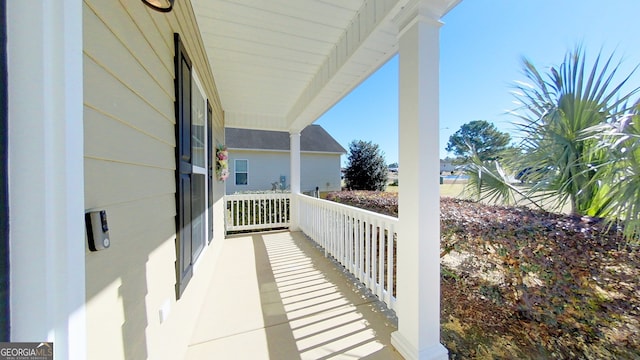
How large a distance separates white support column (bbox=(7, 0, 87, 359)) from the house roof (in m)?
10.8

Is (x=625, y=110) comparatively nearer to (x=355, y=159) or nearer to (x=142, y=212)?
(x=142, y=212)

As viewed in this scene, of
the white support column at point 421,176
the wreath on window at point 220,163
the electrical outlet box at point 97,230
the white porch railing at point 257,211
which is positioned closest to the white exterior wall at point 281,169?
the white porch railing at point 257,211

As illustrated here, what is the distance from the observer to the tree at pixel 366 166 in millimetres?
12852

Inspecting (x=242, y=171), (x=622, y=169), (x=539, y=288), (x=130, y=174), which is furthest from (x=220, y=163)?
(x=242, y=171)

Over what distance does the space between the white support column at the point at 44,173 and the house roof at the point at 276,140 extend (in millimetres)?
10781

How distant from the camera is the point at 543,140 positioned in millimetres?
2201

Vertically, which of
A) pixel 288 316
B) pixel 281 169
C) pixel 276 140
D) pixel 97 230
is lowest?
pixel 288 316

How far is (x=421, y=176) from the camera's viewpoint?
1.68 meters

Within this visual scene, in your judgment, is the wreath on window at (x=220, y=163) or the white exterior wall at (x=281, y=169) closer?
the wreath on window at (x=220, y=163)

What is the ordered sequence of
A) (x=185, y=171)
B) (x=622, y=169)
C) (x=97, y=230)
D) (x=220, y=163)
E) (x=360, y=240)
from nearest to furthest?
(x=97, y=230), (x=622, y=169), (x=185, y=171), (x=360, y=240), (x=220, y=163)

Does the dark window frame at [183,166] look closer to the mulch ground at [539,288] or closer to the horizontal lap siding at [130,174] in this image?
the horizontal lap siding at [130,174]

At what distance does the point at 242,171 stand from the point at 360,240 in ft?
31.5

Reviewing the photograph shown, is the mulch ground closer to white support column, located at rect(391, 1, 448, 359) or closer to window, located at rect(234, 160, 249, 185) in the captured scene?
white support column, located at rect(391, 1, 448, 359)

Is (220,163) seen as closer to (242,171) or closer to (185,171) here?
(185,171)
